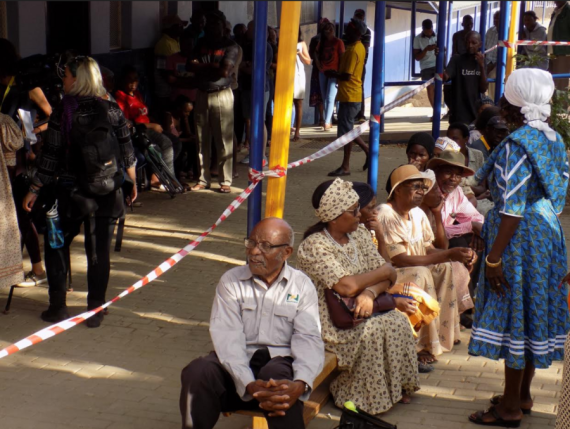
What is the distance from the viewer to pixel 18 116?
6.87 m

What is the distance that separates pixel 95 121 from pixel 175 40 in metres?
6.16

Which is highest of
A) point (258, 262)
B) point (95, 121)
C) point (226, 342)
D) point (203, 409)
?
point (95, 121)

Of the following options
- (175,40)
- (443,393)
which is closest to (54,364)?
(443,393)

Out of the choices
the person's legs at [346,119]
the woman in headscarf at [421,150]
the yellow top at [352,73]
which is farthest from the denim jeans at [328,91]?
the woman in headscarf at [421,150]

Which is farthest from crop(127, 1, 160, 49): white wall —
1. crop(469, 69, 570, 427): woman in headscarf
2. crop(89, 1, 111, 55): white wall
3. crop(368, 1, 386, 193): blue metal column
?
crop(469, 69, 570, 427): woman in headscarf

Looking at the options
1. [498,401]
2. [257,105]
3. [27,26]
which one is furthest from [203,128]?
[498,401]

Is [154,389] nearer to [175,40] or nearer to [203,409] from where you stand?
[203,409]

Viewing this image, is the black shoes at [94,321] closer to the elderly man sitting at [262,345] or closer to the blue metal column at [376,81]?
the elderly man sitting at [262,345]

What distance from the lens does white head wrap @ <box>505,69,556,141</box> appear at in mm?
4680

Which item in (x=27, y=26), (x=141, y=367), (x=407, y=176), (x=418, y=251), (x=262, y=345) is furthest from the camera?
(x=27, y=26)

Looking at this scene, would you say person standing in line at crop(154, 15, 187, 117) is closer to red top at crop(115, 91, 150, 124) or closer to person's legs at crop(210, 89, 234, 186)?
person's legs at crop(210, 89, 234, 186)

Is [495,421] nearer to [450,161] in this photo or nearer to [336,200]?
[336,200]

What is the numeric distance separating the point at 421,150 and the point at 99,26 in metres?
5.22

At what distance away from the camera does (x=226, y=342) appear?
14.2 ft
